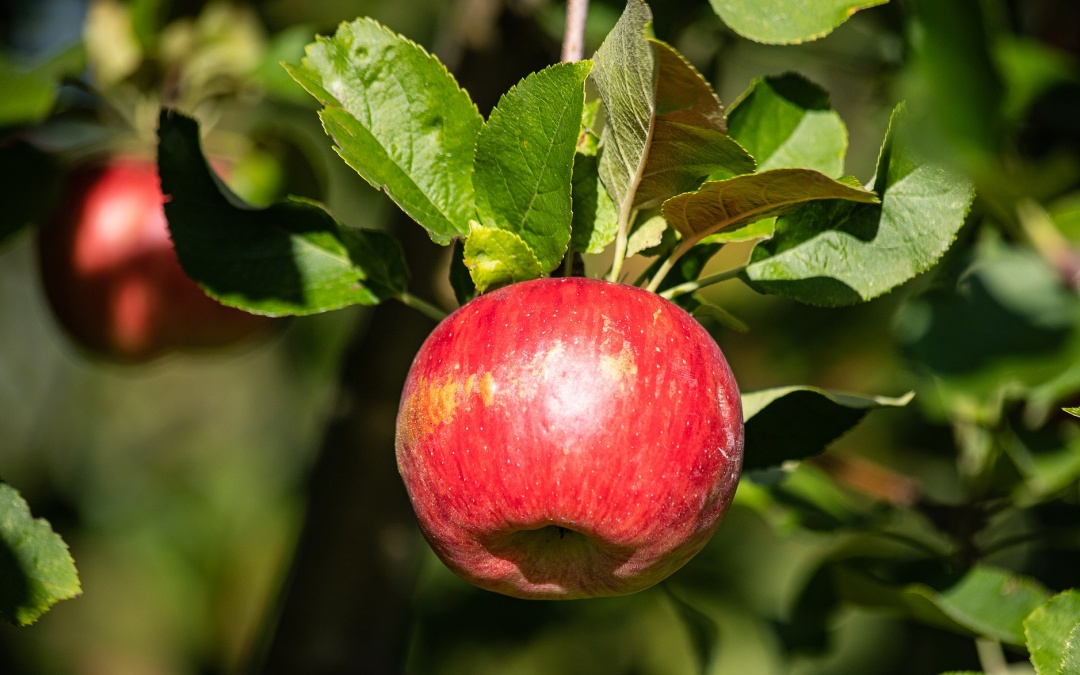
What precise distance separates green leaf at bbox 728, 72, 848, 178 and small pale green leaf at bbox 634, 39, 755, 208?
0.14m

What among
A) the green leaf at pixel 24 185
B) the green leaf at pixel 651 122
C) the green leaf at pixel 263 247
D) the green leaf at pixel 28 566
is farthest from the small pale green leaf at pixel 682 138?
the green leaf at pixel 24 185

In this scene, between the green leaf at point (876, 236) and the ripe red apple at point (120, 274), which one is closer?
the green leaf at point (876, 236)

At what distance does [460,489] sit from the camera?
0.62 meters

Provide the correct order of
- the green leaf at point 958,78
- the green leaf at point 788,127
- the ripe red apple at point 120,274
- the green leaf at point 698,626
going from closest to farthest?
the green leaf at point 958,78 → the green leaf at point 788,127 → the green leaf at point 698,626 → the ripe red apple at point 120,274

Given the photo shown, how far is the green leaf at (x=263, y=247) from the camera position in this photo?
2.60 ft

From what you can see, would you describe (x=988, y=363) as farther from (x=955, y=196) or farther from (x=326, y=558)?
(x=326, y=558)

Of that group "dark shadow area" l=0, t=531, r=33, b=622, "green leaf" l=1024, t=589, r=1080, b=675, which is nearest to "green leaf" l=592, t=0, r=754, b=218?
"green leaf" l=1024, t=589, r=1080, b=675

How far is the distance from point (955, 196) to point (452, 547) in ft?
1.43

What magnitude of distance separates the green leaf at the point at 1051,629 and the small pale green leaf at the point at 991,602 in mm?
112

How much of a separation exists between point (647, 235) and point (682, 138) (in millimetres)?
106

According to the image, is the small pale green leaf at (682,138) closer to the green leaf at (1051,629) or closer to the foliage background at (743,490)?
the foliage background at (743,490)

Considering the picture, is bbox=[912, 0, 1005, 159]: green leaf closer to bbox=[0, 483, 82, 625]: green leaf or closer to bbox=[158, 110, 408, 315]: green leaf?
bbox=[158, 110, 408, 315]: green leaf

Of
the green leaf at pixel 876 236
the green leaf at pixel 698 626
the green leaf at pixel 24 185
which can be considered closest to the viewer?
the green leaf at pixel 876 236

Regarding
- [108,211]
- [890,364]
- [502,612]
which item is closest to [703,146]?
[108,211]
